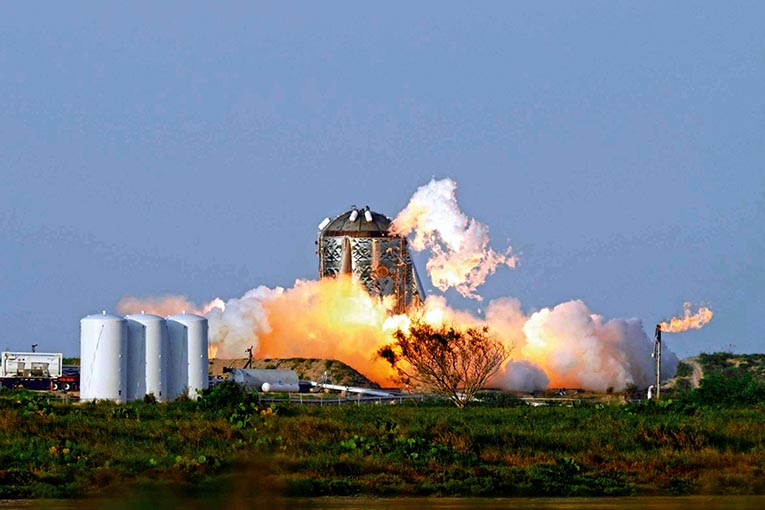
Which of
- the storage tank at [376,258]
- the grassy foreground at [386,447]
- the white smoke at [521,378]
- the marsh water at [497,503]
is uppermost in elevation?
the storage tank at [376,258]

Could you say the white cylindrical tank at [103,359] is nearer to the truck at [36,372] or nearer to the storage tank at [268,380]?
the truck at [36,372]

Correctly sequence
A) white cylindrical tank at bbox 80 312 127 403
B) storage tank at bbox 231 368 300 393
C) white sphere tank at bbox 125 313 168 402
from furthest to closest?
storage tank at bbox 231 368 300 393 < white sphere tank at bbox 125 313 168 402 < white cylindrical tank at bbox 80 312 127 403

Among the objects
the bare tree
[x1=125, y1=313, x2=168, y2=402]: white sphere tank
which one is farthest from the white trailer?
the bare tree

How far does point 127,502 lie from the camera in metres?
10.5

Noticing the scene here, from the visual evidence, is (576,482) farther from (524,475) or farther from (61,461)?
(61,461)

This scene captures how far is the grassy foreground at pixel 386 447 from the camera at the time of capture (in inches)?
1378

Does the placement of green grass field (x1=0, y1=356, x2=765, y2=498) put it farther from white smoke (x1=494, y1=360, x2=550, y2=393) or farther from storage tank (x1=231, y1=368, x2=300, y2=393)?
white smoke (x1=494, y1=360, x2=550, y2=393)

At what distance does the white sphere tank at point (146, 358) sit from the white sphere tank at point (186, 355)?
2.69 feet

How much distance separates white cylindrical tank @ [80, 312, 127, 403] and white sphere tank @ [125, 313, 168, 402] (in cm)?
82

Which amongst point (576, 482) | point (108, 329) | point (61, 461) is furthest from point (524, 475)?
point (108, 329)

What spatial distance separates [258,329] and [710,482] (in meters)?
94.4

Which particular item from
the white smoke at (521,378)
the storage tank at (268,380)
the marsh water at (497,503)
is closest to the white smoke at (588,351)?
the white smoke at (521,378)

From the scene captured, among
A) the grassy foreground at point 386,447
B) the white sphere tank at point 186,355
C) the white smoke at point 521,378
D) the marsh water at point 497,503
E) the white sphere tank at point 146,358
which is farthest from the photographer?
the white smoke at point 521,378

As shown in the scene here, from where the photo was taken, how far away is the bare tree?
80688 millimetres
